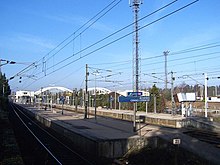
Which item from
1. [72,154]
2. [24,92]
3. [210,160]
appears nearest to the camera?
[210,160]

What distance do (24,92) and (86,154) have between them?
153 m

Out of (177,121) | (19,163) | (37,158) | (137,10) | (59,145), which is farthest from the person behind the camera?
(177,121)

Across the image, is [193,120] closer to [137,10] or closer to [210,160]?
[137,10]

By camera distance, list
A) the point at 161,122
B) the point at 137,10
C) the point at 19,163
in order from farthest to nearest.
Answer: the point at 161,122, the point at 137,10, the point at 19,163

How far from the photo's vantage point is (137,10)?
25.2m

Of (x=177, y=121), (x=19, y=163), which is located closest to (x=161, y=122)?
(x=177, y=121)

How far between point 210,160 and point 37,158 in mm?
9363

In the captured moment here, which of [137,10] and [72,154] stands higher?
[137,10]

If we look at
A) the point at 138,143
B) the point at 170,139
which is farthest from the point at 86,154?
the point at 170,139

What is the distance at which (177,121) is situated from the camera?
31.8m

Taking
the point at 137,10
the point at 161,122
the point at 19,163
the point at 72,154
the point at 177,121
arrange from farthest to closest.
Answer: the point at 161,122 → the point at 177,121 → the point at 137,10 → the point at 72,154 → the point at 19,163

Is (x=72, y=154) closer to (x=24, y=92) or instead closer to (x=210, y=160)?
(x=210, y=160)

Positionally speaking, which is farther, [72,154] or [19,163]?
[72,154]

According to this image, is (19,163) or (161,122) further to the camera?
(161,122)
